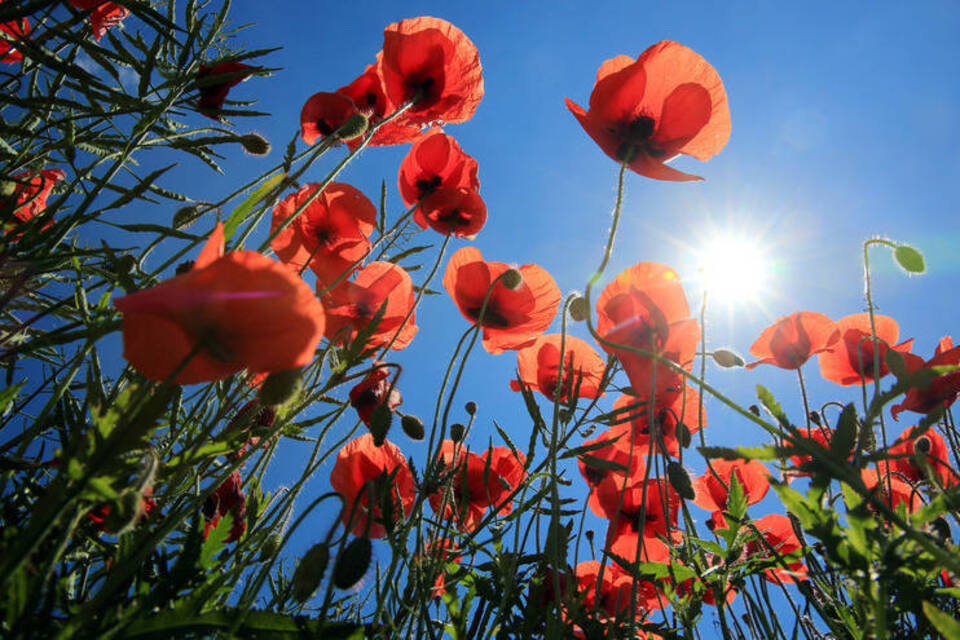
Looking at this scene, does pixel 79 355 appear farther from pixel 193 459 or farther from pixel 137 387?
pixel 193 459

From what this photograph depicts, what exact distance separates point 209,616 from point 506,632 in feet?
2.27

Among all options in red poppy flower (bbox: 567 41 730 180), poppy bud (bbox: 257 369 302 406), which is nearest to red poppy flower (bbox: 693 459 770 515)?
red poppy flower (bbox: 567 41 730 180)

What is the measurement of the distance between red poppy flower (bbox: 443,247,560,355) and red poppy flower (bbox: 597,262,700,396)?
232 mm

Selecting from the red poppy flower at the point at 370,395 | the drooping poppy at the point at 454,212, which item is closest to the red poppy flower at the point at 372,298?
the red poppy flower at the point at 370,395

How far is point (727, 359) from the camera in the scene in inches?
63.0

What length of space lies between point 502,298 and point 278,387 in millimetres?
1167

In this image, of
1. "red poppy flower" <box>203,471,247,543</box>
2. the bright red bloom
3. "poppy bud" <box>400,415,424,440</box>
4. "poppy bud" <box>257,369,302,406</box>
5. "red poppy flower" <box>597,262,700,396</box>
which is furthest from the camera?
the bright red bloom

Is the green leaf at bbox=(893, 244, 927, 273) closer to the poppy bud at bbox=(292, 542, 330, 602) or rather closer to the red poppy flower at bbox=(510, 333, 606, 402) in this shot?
the red poppy flower at bbox=(510, 333, 606, 402)

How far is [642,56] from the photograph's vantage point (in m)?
1.43

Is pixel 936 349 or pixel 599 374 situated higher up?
pixel 936 349

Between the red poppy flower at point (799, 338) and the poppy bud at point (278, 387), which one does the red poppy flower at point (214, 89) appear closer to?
the poppy bud at point (278, 387)

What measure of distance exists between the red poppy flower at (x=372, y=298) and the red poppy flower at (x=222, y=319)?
65 cm

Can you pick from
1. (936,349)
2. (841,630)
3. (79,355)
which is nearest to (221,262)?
(79,355)

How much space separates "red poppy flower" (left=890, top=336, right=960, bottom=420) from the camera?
1583 millimetres
